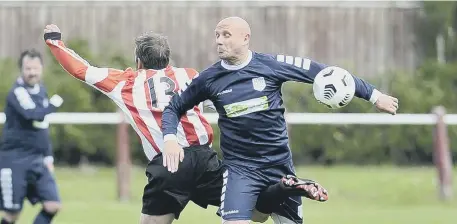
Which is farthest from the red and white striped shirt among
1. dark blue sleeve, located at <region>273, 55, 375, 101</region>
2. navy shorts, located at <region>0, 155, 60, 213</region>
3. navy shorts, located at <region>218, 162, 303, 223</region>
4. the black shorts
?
navy shorts, located at <region>0, 155, 60, 213</region>

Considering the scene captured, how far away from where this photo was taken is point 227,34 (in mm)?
7438

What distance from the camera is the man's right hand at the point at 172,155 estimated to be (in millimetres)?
7234

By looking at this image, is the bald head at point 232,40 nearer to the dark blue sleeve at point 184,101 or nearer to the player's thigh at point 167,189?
the dark blue sleeve at point 184,101

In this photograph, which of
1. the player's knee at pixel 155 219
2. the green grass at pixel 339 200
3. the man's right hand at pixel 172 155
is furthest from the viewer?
the green grass at pixel 339 200

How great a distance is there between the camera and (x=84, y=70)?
8172mm

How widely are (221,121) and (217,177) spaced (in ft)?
1.71

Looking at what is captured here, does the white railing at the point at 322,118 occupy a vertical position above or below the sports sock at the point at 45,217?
above

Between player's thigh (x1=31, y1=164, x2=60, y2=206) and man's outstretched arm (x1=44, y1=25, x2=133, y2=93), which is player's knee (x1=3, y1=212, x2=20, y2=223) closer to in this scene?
player's thigh (x1=31, y1=164, x2=60, y2=206)

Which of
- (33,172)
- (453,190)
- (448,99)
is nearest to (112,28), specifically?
(448,99)

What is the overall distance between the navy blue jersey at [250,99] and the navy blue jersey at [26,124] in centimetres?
291

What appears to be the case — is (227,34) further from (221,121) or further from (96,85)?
(96,85)

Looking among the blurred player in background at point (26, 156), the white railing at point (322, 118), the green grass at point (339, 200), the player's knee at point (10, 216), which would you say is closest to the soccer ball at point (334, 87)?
the blurred player in background at point (26, 156)

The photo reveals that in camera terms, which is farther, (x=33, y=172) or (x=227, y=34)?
(x=33, y=172)

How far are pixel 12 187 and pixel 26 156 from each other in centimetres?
32
